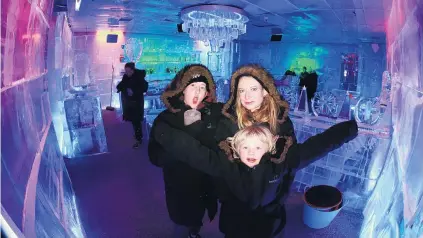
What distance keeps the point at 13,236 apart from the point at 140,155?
12.9 ft

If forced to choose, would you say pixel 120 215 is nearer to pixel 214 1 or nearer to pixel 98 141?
pixel 98 141

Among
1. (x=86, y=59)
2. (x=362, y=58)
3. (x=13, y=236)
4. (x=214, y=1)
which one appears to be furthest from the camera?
(x=362, y=58)

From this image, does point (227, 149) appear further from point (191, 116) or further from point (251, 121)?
point (191, 116)

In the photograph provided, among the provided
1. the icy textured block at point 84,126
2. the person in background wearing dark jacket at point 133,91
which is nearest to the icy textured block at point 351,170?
the person in background wearing dark jacket at point 133,91

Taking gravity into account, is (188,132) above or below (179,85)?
below

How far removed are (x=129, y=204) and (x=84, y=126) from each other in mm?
1924

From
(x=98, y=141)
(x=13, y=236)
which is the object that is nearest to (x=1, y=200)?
(x=13, y=236)

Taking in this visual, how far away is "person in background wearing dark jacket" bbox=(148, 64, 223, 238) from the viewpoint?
6.12 ft

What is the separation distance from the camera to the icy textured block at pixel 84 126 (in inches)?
173

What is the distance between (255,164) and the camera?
150cm

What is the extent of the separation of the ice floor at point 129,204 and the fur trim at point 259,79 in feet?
4.00

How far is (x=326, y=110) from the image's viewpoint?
3926 millimetres

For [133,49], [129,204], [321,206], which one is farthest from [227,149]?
[133,49]

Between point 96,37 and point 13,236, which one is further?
point 96,37
